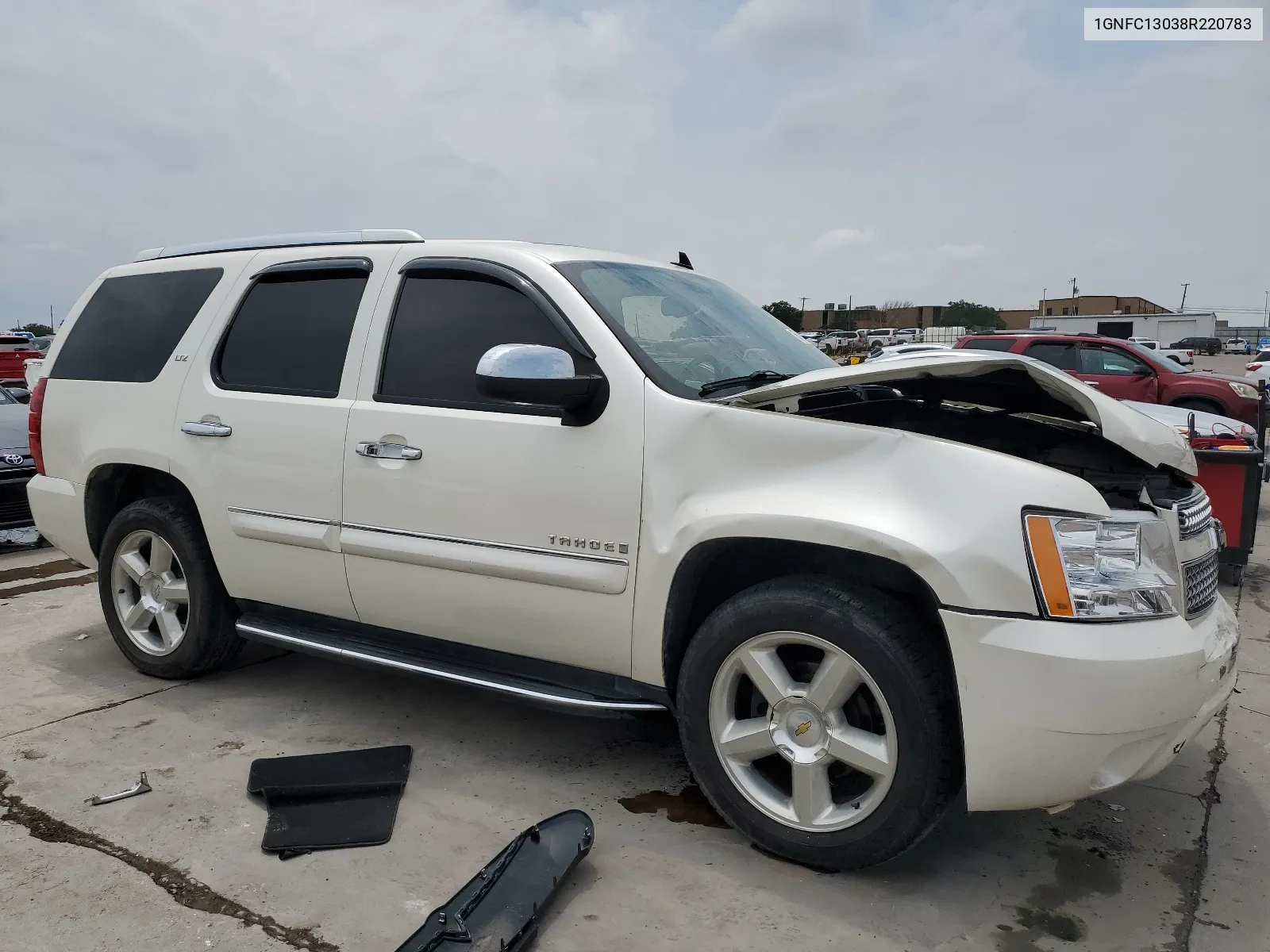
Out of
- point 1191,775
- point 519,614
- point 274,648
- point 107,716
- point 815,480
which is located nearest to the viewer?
point 815,480

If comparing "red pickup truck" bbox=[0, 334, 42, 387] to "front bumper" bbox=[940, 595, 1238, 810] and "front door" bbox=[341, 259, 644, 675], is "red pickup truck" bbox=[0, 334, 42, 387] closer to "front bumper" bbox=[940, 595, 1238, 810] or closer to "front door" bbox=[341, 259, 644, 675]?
"front door" bbox=[341, 259, 644, 675]

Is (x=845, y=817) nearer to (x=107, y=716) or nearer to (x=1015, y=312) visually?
(x=107, y=716)

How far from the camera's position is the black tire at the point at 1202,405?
11570 millimetres

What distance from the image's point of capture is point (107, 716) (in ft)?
12.5

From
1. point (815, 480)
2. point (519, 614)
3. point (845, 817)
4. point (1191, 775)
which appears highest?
point (815, 480)

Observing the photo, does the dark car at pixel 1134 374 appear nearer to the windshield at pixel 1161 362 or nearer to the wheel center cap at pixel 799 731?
the windshield at pixel 1161 362

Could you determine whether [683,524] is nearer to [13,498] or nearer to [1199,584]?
[1199,584]

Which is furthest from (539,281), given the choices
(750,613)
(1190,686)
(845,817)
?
(1190,686)

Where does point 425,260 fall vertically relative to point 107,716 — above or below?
above

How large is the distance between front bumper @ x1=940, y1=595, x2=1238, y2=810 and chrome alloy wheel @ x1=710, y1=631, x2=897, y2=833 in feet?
0.82

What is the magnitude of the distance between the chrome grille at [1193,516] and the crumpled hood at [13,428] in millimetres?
7500

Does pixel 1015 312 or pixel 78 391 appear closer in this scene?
pixel 78 391

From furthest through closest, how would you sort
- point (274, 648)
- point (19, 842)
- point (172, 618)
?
point (274, 648) < point (172, 618) < point (19, 842)

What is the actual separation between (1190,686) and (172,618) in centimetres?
382
